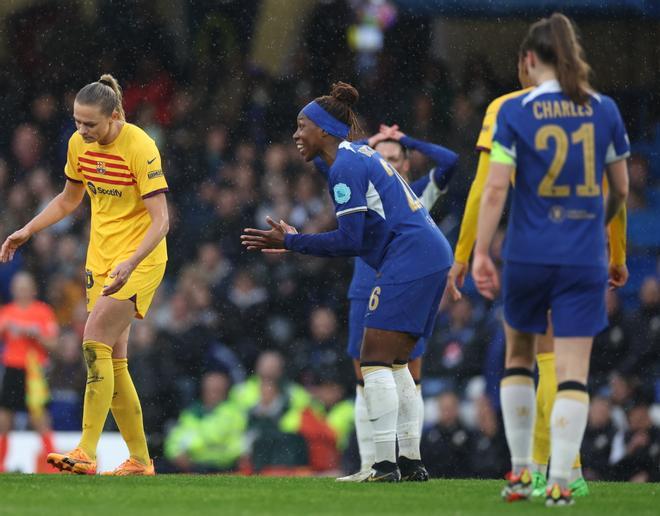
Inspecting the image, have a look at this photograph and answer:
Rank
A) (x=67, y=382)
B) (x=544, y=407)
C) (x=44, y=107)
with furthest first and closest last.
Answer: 1. (x=44, y=107)
2. (x=67, y=382)
3. (x=544, y=407)

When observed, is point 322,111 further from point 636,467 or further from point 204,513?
point 636,467

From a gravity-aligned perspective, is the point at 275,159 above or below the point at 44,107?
below

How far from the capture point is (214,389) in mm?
11047

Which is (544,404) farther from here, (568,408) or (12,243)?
(12,243)

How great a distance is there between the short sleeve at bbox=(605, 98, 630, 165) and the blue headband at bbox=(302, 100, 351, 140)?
65.1 inches

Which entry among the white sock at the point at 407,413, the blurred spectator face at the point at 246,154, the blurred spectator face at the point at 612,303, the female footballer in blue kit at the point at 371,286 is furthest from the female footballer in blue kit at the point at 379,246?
the blurred spectator face at the point at 246,154

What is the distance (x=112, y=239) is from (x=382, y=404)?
1605mm

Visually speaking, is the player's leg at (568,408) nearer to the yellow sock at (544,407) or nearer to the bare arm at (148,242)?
the yellow sock at (544,407)

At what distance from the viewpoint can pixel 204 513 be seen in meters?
5.08

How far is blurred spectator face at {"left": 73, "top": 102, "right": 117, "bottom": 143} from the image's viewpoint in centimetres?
670

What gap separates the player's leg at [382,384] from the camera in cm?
641

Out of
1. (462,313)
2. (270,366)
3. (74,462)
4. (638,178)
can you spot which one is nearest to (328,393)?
(270,366)

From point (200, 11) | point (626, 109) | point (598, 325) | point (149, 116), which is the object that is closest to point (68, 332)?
point (149, 116)

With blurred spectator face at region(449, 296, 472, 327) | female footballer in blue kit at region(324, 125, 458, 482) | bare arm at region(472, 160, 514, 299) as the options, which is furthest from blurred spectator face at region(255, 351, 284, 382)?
bare arm at region(472, 160, 514, 299)
